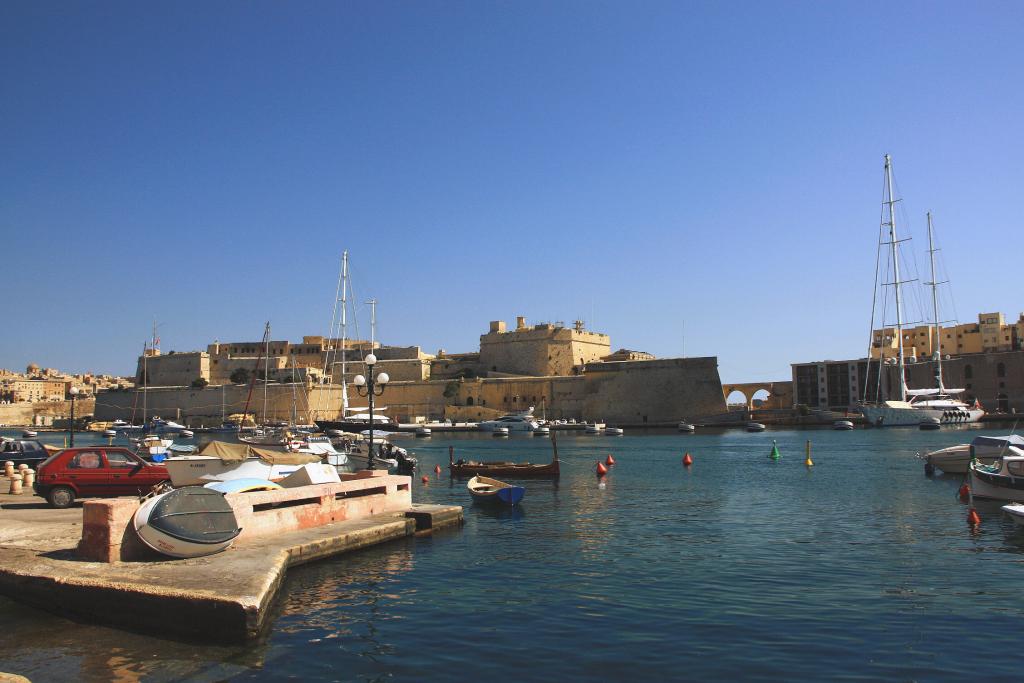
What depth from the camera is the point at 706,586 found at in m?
9.28

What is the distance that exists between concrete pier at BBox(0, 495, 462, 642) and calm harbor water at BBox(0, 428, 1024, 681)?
0.17 m

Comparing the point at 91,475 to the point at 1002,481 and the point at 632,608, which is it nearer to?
the point at 632,608


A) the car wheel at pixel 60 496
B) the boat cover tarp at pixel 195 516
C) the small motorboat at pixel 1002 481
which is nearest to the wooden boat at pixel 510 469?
the small motorboat at pixel 1002 481

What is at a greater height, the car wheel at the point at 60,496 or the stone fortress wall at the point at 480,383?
the stone fortress wall at the point at 480,383

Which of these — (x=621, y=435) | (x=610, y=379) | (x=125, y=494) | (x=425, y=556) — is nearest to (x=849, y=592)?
(x=425, y=556)

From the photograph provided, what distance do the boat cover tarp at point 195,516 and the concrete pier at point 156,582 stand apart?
22 cm

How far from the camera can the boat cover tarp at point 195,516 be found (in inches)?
318

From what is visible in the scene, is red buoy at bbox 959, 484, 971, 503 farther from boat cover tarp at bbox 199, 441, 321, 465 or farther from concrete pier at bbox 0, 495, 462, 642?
concrete pier at bbox 0, 495, 462, 642

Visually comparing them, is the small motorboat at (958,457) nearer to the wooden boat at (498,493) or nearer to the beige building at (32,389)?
the wooden boat at (498,493)

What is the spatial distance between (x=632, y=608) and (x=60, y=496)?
8.42 meters

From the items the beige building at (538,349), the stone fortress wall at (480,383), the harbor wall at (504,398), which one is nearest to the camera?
the harbor wall at (504,398)

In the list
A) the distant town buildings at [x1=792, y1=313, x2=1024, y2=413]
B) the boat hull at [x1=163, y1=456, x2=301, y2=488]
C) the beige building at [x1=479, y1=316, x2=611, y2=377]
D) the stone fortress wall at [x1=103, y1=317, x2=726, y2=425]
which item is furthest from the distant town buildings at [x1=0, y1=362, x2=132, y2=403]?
the boat hull at [x1=163, y1=456, x2=301, y2=488]

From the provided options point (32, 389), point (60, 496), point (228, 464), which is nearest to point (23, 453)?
point (228, 464)

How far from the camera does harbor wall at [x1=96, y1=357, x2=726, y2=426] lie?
60.5 meters
